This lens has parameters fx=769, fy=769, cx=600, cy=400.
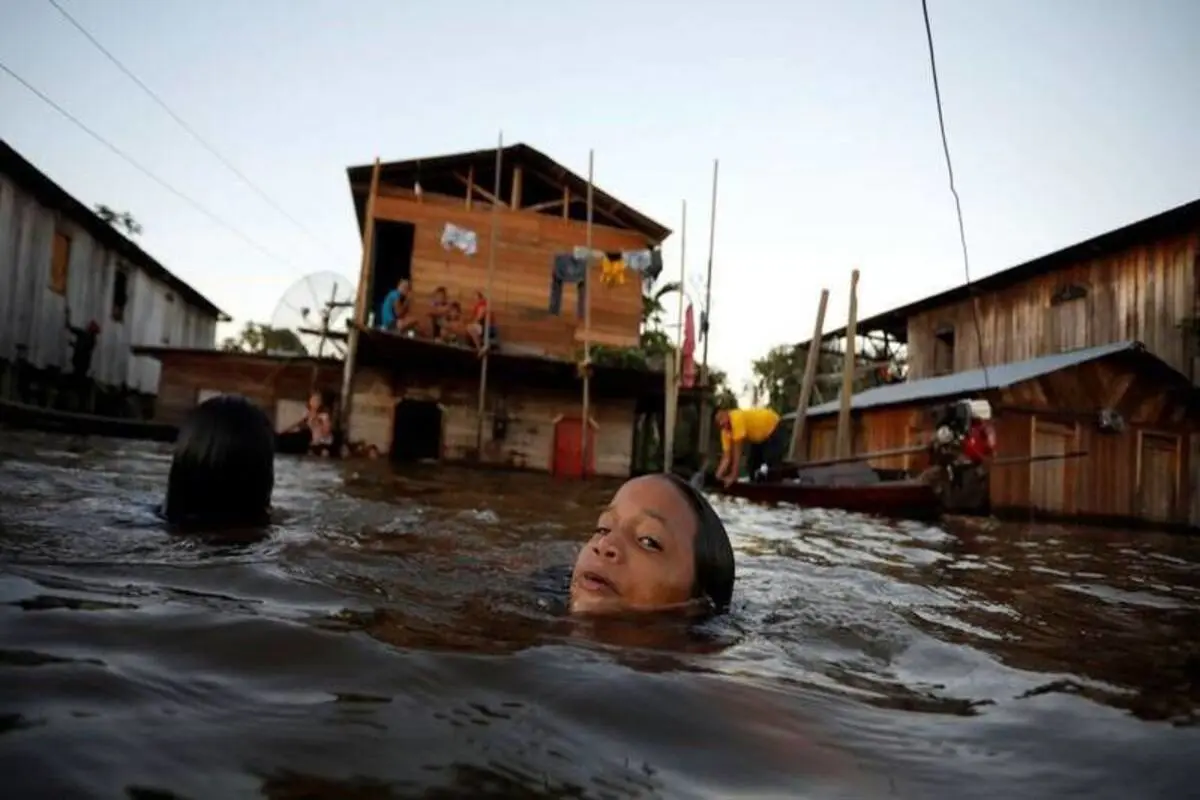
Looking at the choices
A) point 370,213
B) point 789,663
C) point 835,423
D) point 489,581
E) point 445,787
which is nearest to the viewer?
point 445,787

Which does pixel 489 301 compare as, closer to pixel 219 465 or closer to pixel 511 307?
pixel 511 307

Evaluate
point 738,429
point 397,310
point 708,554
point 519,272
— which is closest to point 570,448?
point 519,272

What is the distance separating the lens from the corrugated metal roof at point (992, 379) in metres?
15.1

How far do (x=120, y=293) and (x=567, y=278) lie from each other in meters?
14.2

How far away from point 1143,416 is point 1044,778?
18446 millimetres

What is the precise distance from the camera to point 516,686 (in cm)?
152

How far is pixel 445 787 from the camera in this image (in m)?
1.02

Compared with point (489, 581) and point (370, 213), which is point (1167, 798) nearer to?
point (489, 581)

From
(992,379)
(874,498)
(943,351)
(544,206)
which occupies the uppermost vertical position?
(544,206)

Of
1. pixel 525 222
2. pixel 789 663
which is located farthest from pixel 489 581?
pixel 525 222

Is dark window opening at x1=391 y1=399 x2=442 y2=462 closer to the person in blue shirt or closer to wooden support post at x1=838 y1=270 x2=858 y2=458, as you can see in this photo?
the person in blue shirt

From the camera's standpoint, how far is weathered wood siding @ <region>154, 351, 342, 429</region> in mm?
19594

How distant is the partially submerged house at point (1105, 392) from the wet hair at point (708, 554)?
13.7 meters

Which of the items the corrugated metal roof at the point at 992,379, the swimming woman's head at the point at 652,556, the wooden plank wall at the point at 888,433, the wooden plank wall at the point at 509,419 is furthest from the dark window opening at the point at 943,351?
the swimming woman's head at the point at 652,556
